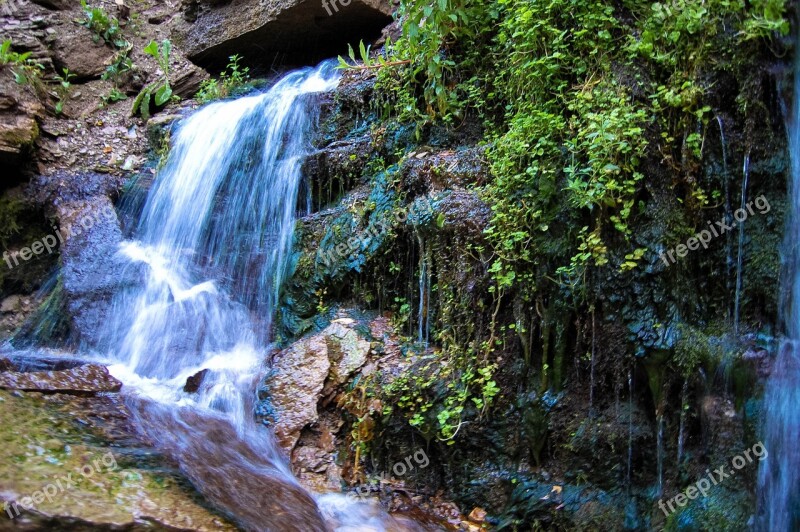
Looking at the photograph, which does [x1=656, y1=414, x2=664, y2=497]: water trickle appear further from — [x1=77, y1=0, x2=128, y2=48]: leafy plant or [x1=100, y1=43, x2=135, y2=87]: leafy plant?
[x1=77, y1=0, x2=128, y2=48]: leafy plant

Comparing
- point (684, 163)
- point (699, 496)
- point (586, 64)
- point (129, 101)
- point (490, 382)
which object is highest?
point (129, 101)

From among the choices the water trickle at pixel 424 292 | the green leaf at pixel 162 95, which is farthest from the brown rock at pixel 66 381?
the green leaf at pixel 162 95

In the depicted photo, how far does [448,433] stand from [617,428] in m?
1.19

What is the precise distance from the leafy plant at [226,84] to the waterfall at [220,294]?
1.74ft

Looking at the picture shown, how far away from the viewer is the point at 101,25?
1005 cm

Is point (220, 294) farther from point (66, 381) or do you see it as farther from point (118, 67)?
point (118, 67)

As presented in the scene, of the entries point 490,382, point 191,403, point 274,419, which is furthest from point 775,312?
point 191,403

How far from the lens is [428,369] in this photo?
14.9ft

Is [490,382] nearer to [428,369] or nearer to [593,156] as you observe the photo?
[428,369]

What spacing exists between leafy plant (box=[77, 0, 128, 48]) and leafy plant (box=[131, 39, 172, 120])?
0.75 m

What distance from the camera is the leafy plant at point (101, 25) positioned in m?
9.99

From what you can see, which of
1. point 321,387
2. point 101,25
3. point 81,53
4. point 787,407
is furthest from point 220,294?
point 101,25

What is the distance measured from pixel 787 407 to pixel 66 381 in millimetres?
5034

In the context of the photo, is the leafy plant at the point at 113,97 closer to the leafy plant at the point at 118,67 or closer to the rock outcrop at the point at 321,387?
the leafy plant at the point at 118,67
